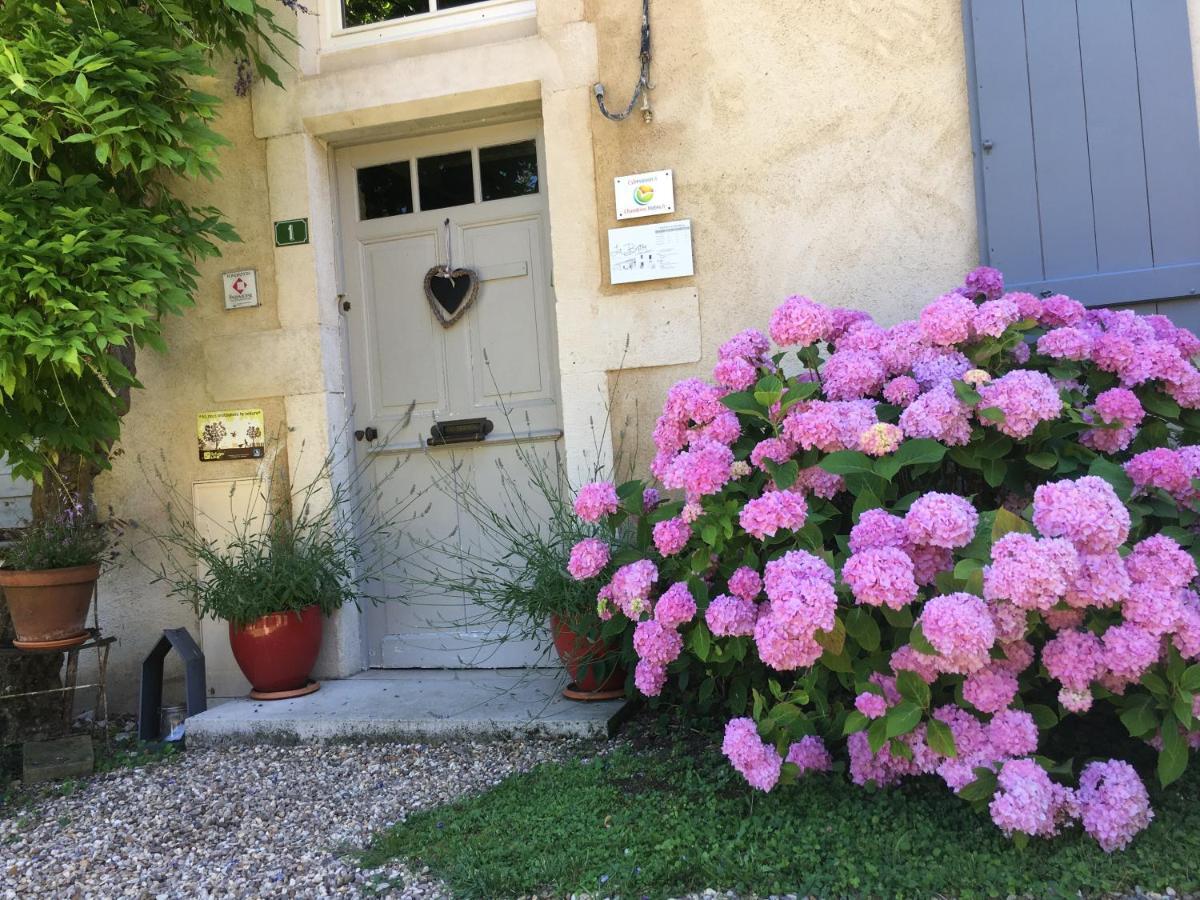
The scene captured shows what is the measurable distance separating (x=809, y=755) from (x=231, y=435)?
2.88 m

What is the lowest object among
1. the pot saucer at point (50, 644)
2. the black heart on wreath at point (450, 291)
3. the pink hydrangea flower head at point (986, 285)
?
the pot saucer at point (50, 644)

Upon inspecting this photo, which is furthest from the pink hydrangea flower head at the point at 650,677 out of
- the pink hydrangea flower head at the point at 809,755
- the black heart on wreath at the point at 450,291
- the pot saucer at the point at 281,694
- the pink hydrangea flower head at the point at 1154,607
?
the black heart on wreath at the point at 450,291

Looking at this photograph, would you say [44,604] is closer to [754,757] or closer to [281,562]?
[281,562]

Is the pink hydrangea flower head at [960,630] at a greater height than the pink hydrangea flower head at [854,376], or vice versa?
the pink hydrangea flower head at [854,376]

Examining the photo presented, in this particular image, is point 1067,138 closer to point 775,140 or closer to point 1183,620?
point 775,140

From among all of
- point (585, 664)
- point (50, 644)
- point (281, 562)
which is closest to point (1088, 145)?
point (585, 664)

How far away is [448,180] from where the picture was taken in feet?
13.7

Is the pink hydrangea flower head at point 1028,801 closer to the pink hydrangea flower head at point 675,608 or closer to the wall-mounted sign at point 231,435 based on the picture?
the pink hydrangea flower head at point 675,608

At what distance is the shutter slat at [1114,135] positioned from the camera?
10.6 ft

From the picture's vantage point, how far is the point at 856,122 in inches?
138

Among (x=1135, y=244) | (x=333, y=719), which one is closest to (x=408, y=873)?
(x=333, y=719)

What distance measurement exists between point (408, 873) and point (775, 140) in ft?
9.26

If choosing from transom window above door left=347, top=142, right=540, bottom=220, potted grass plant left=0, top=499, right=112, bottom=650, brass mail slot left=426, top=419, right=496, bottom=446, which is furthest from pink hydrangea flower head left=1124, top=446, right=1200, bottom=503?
potted grass plant left=0, top=499, right=112, bottom=650

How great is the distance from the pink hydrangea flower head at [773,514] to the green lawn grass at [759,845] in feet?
2.41
